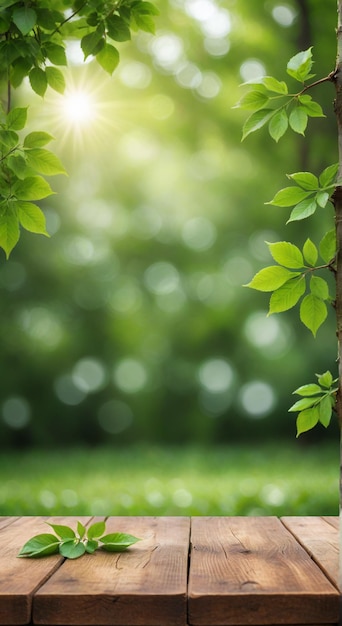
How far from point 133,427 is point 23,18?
17.6 feet

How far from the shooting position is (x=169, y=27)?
23.0 feet

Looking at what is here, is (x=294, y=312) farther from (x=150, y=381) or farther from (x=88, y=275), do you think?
(x=88, y=275)

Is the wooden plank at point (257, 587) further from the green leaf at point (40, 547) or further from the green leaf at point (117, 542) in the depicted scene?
the green leaf at point (40, 547)

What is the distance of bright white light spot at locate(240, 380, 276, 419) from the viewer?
20.6 ft

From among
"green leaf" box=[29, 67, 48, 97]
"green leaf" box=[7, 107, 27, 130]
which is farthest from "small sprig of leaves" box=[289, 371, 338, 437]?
"green leaf" box=[29, 67, 48, 97]

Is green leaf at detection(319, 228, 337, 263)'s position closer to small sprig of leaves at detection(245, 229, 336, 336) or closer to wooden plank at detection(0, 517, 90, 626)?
small sprig of leaves at detection(245, 229, 336, 336)

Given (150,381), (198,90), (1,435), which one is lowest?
(1,435)

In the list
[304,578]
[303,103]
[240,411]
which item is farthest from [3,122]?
[240,411]

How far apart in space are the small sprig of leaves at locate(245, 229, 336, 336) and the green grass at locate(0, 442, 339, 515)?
2509mm

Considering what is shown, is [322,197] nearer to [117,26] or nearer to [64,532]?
[117,26]

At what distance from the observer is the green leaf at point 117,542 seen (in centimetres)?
150

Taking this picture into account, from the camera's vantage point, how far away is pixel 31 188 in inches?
57.5

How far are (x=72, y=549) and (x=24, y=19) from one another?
117 centimetres

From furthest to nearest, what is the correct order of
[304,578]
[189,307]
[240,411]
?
[189,307] → [240,411] → [304,578]
